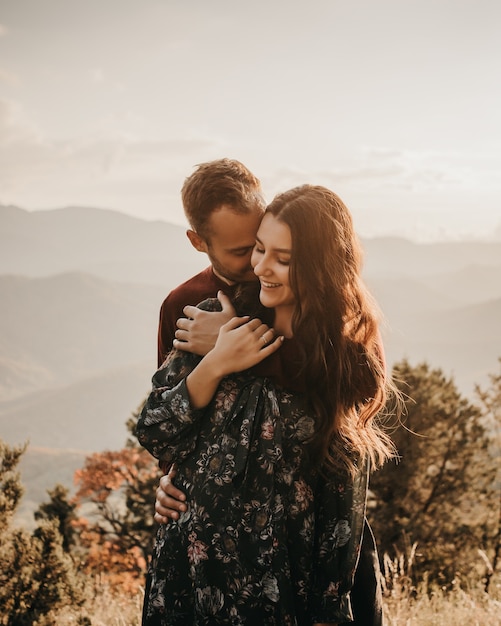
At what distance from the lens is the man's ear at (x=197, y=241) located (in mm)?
2944

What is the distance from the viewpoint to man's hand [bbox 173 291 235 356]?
7.88 ft

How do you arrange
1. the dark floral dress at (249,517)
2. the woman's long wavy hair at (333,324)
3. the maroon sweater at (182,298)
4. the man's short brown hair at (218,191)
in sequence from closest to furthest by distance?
1. the dark floral dress at (249,517)
2. the woman's long wavy hair at (333,324)
3. the man's short brown hair at (218,191)
4. the maroon sweater at (182,298)

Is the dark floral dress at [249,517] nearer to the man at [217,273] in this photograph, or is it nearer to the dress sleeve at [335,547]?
the dress sleeve at [335,547]

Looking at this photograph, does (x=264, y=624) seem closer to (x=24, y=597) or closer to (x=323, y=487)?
(x=323, y=487)

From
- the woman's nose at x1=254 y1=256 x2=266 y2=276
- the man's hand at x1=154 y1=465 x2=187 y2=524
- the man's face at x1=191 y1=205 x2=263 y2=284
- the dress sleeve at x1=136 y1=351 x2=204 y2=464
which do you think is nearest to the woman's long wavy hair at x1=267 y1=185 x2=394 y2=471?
the woman's nose at x1=254 y1=256 x2=266 y2=276

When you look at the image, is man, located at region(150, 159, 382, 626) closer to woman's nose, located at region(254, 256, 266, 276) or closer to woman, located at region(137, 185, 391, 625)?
woman, located at region(137, 185, 391, 625)

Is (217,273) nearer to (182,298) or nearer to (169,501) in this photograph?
(182,298)

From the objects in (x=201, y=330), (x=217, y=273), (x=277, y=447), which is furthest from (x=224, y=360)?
(x=217, y=273)

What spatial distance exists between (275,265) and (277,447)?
2.23 ft

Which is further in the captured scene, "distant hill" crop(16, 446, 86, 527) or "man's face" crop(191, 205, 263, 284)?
"distant hill" crop(16, 446, 86, 527)

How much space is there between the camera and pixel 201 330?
2430 millimetres

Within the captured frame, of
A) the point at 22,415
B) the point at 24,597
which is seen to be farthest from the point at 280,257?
the point at 22,415

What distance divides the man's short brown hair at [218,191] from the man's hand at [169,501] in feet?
3.75

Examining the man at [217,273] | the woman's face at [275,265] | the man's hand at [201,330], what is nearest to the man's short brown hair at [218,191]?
the man at [217,273]
